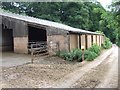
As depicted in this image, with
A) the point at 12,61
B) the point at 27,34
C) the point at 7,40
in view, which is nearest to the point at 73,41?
the point at 27,34

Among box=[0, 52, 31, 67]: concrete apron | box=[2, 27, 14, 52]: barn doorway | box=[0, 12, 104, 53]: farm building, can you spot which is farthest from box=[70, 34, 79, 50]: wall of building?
box=[2, 27, 14, 52]: barn doorway

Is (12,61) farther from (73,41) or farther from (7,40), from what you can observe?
(7,40)

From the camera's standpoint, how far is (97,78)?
37.4 ft

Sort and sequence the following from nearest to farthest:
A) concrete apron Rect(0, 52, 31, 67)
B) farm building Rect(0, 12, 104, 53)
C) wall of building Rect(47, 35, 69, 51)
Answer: concrete apron Rect(0, 52, 31, 67) < wall of building Rect(47, 35, 69, 51) < farm building Rect(0, 12, 104, 53)

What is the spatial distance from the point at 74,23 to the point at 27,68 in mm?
29889

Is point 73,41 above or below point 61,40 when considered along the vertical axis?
below

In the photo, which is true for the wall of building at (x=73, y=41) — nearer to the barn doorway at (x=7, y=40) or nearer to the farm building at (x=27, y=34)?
the farm building at (x=27, y=34)

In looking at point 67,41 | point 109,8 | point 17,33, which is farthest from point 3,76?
point 17,33

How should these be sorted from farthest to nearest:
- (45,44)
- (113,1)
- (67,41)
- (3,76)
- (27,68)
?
(45,44)
(67,41)
(27,68)
(3,76)
(113,1)

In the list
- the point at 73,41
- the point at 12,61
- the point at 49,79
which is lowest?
the point at 49,79

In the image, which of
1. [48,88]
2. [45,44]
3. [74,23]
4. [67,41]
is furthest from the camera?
[74,23]

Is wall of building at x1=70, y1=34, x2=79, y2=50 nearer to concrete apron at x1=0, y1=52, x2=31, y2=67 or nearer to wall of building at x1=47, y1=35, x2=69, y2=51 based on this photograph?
wall of building at x1=47, y1=35, x2=69, y2=51

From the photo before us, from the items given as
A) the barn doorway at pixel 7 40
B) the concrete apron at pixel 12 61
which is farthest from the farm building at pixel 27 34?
the concrete apron at pixel 12 61

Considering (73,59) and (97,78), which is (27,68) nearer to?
(97,78)
